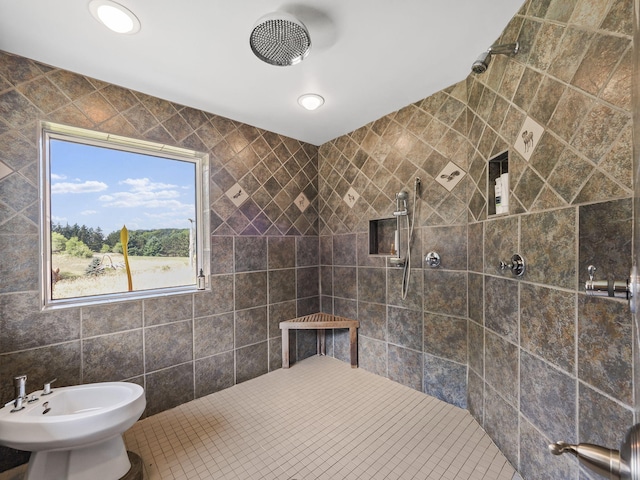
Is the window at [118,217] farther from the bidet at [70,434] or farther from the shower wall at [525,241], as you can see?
the shower wall at [525,241]

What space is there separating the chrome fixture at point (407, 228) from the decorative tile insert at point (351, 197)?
48 cm

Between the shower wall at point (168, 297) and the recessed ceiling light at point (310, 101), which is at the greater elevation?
the recessed ceiling light at point (310, 101)

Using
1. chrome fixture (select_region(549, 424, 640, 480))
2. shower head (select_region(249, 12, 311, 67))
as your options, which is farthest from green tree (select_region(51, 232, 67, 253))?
chrome fixture (select_region(549, 424, 640, 480))

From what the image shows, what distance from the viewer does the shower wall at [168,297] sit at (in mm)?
1481

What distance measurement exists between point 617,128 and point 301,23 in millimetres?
1273

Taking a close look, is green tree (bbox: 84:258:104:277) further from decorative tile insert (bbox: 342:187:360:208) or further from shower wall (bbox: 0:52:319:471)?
decorative tile insert (bbox: 342:187:360:208)

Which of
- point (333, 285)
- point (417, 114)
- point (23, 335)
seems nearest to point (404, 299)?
point (333, 285)

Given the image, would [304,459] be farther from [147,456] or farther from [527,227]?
[527,227]

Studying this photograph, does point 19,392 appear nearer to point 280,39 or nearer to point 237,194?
point 237,194

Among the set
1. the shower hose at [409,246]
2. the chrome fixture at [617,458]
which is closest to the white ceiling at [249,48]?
the shower hose at [409,246]

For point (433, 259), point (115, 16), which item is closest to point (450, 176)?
point (433, 259)

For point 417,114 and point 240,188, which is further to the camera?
point 240,188

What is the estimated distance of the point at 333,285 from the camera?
9.14ft

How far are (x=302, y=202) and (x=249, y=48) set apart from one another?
149 centimetres
